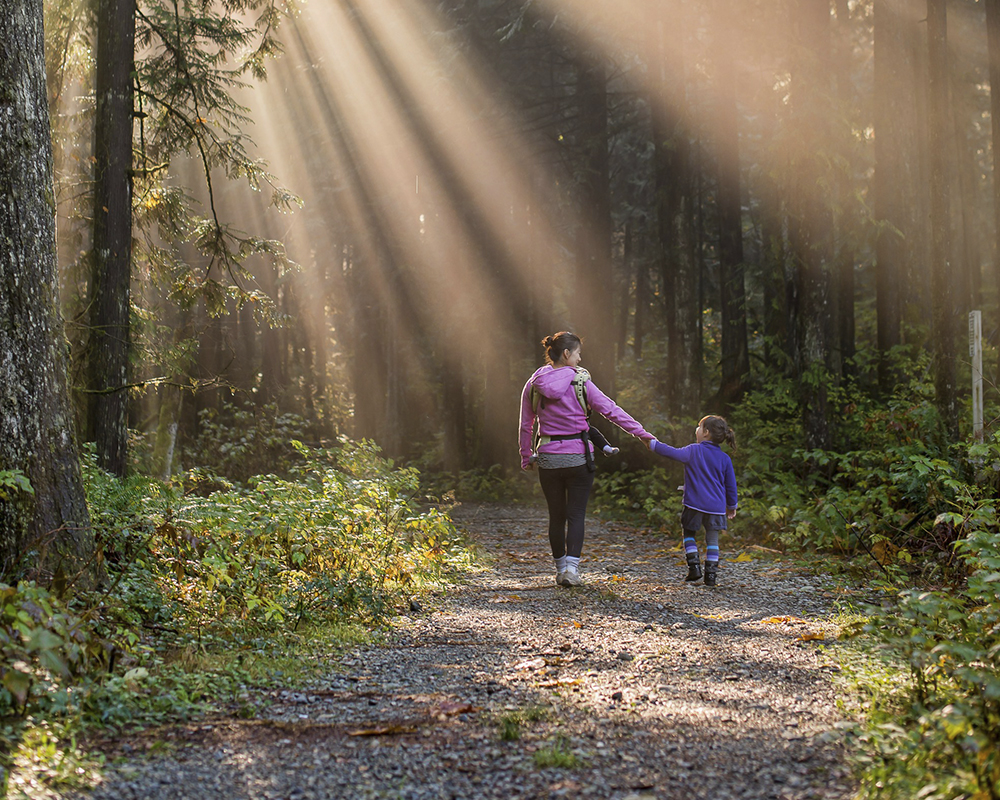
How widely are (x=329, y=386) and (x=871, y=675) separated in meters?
28.0

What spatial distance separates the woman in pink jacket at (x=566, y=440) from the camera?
780cm

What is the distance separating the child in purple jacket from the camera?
795 cm

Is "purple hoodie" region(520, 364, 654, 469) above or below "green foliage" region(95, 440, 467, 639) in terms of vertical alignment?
above

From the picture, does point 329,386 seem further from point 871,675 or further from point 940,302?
point 871,675

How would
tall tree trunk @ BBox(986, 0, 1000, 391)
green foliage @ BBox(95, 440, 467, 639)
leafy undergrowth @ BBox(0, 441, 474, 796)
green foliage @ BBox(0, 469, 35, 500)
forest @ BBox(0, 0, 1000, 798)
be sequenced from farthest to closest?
tall tree trunk @ BBox(986, 0, 1000, 391) → green foliage @ BBox(95, 440, 467, 639) → forest @ BBox(0, 0, 1000, 798) → green foliage @ BBox(0, 469, 35, 500) → leafy undergrowth @ BBox(0, 441, 474, 796)

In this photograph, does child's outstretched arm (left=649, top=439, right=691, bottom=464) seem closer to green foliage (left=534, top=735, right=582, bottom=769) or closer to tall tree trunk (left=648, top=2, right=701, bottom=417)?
green foliage (left=534, top=735, right=582, bottom=769)

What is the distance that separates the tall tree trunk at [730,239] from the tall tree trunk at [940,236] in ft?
21.5

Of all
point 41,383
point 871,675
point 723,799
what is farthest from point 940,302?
point 41,383

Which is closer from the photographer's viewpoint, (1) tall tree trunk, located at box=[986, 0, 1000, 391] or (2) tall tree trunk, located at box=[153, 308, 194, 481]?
(1) tall tree trunk, located at box=[986, 0, 1000, 391]

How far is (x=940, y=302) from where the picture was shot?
33.6ft

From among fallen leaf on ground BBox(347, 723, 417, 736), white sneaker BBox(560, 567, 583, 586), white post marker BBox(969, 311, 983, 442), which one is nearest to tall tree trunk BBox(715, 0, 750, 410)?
white post marker BBox(969, 311, 983, 442)

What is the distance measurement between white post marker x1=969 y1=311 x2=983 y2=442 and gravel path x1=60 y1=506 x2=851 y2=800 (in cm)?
331

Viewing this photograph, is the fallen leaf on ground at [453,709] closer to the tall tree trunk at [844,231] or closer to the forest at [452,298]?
the forest at [452,298]

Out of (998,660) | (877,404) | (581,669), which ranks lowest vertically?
(581,669)
